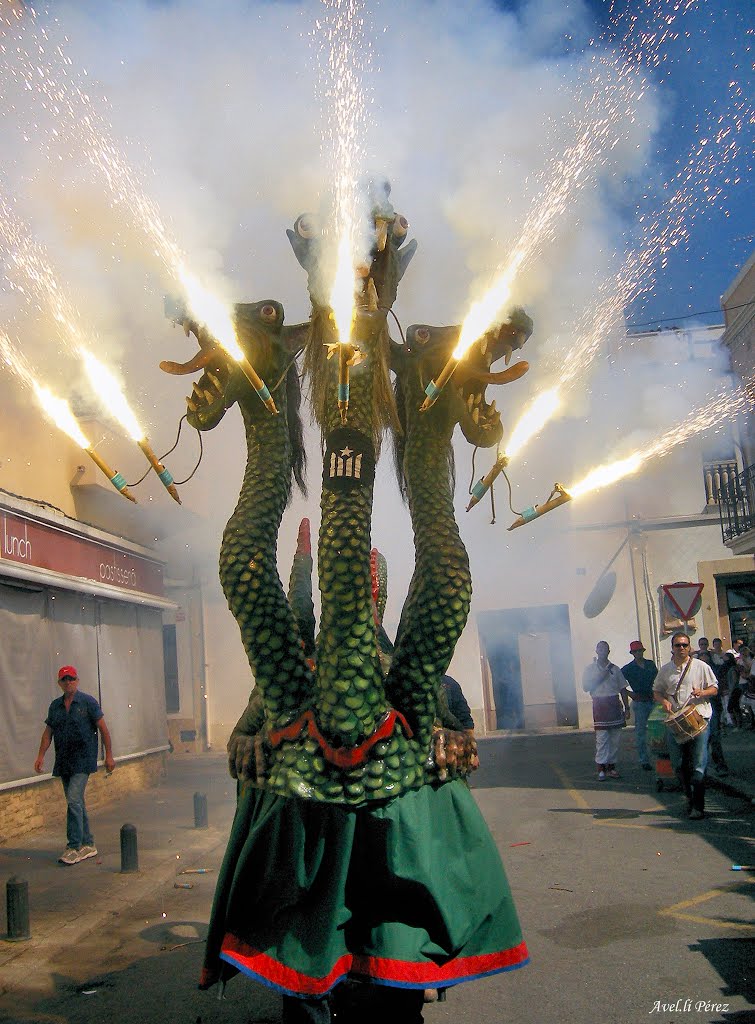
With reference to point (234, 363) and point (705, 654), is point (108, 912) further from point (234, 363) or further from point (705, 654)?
point (705, 654)

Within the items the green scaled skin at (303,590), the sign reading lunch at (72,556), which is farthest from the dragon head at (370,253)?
the sign reading lunch at (72,556)

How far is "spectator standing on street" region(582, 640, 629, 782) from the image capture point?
11.2 m

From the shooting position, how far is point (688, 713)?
27.6 ft

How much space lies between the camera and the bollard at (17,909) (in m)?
5.47

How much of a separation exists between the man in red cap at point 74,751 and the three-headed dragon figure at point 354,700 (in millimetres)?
4915

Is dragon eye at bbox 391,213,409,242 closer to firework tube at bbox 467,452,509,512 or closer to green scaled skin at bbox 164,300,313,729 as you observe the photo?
green scaled skin at bbox 164,300,313,729

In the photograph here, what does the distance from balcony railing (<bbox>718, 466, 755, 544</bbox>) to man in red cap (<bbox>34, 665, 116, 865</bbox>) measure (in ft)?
38.4

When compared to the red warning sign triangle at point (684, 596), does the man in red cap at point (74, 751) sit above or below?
below

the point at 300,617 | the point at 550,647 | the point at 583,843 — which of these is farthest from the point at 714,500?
the point at 300,617

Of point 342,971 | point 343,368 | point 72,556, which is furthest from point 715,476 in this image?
point 342,971

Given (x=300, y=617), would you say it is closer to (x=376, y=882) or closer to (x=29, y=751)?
(x=376, y=882)

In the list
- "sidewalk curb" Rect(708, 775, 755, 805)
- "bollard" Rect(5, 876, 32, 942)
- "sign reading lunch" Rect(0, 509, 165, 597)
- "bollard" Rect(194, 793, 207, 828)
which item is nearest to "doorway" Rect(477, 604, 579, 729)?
"sign reading lunch" Rect(0, 509, 165, 597)

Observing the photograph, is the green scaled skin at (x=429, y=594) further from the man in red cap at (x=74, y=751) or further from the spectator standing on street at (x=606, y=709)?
the spectator standing on street at (x=606, y=709)

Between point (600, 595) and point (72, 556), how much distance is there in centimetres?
1163
